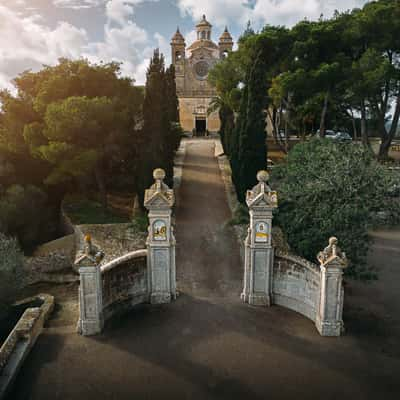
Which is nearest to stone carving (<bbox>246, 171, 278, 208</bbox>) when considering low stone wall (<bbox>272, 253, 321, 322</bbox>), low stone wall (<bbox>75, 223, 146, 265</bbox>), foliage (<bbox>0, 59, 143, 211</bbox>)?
low stone wall (<bbox>272, 253, 321, 322</bbox>)

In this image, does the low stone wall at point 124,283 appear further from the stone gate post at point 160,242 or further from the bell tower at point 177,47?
the bell tower at point 177,47

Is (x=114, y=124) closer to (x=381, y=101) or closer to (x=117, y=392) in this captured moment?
(x=117, y=392)

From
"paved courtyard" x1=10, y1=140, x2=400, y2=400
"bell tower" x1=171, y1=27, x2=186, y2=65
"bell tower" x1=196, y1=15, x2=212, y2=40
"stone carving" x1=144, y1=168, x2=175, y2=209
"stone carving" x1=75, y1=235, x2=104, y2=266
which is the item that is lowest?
"paved courtyard" x1=10, y1=140, x2=400, y2=400

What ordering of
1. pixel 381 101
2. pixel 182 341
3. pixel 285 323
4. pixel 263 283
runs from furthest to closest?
pixel 381 101 → pixel 263 283 → pixel 285 323 → pixel 182 341

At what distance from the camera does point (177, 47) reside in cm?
4984

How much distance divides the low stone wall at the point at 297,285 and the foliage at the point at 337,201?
150cm

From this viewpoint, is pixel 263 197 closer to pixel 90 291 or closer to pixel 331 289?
pixel 331 289

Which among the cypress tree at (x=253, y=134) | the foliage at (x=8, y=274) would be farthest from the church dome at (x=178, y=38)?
the foliage at (x=8, y=274)

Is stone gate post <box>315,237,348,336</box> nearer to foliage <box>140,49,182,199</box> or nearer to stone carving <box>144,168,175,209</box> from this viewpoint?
stone carving <box>144,168,175,209</box>

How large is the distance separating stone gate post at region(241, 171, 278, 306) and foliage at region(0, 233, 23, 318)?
708 centimetres

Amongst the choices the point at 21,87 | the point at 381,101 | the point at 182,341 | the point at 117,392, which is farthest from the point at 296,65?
the point at 117,392

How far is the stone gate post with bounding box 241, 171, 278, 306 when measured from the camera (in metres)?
10.6

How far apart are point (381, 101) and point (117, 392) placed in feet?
80.3

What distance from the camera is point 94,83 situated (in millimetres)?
19641
